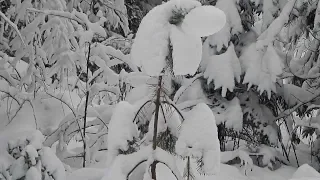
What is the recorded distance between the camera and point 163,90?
1.35 meters

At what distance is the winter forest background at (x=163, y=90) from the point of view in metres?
1.33

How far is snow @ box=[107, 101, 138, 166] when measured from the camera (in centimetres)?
140

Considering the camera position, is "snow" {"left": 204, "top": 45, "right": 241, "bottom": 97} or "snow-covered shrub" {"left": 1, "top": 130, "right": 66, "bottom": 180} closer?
"snow-covered shrub" {"left": 1, "top": 130, "right": 66, "bottom": 180}

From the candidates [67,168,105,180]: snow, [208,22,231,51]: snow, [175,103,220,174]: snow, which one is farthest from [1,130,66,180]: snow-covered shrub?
[208,22,231,51]: snow

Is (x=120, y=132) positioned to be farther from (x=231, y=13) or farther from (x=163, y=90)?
(x=231, y=13)

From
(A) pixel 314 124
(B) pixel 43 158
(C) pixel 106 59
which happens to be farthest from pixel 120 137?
(A) pixel 314 124

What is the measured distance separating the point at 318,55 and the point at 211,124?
3174 mm

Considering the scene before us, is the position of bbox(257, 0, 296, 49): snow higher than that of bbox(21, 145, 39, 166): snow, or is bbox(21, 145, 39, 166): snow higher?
bbox(257, 0, 296, 49): snow

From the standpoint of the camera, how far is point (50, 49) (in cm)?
351

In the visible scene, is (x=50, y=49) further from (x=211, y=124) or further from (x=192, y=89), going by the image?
(x=211, y=124)

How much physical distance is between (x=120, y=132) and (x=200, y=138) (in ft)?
0.88

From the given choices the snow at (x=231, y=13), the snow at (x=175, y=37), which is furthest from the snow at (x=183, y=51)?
the snow at (x=231, y=13)

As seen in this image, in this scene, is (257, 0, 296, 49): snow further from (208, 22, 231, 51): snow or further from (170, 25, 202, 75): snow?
(170, 25, 202, 75): snow

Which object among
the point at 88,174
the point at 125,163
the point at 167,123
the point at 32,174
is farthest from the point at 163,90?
Answer: the point at 88,174
